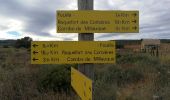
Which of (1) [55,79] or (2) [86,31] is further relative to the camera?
(1) [55,79]

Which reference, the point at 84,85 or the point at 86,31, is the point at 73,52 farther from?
the point at 84,85

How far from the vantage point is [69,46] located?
4.46 metres

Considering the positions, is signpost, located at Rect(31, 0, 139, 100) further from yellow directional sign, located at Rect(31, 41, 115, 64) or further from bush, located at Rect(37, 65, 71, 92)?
bush, located at Rect(37, 65, 71, 92)

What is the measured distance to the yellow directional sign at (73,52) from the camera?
173 inches

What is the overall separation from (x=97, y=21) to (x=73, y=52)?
0.52 metres

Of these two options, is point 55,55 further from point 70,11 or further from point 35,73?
point 35,73

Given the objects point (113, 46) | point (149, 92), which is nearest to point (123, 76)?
point (149, 92)

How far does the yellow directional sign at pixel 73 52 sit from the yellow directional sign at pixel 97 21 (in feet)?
0.56

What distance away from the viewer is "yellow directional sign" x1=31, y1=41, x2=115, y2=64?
4406mm

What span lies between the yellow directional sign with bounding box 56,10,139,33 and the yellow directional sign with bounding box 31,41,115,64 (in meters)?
0.17

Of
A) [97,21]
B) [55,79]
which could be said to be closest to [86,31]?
[97,21]

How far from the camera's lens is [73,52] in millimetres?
4469

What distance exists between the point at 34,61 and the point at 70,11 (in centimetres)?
80

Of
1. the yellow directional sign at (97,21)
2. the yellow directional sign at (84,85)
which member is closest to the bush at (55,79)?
the yellow directional sign at (84,85)
